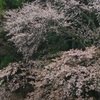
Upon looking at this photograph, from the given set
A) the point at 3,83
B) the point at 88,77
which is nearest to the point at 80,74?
the point at 88,77

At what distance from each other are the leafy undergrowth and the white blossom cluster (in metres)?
0.79

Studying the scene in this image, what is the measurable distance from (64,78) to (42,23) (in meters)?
2.00

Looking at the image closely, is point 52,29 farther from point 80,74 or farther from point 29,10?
point 80,74

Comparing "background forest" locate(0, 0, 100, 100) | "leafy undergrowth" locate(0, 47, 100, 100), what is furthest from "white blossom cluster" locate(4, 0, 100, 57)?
"leafy undergrowth" locate(0, 47, 100, 100)

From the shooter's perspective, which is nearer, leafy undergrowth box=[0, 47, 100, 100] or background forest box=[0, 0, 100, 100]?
leafy undergrowth box=[0, 47, 100, 100]

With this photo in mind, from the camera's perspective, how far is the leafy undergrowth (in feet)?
25.2

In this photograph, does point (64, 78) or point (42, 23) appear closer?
point (64, 78)

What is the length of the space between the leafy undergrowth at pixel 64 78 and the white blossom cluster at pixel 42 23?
0.79 metres

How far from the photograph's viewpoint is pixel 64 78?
790cm

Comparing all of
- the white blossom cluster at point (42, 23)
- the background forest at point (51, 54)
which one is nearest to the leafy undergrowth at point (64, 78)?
the background forest at point (51, 54)

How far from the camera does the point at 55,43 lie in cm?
1091

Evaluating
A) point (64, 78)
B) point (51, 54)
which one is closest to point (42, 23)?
point (51, 54)

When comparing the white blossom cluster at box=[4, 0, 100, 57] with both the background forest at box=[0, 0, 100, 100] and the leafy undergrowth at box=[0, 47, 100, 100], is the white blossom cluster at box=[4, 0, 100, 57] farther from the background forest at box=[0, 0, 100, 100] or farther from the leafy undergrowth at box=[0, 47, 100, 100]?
the leafy undergrowth at box=[0, 47, 100, 100]

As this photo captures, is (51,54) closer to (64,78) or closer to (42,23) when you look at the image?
(42,23)
